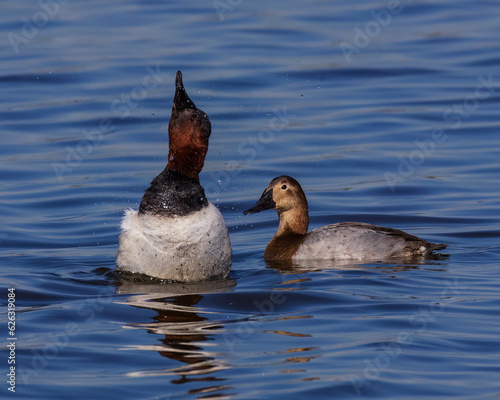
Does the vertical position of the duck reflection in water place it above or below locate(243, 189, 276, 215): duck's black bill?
below

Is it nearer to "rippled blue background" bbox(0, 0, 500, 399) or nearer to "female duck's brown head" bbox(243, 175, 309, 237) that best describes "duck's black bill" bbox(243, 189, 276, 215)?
"female duck's brown head" bbox(243, 175, 309, 237)

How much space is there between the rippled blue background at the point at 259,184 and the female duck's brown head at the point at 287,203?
0.46 meters

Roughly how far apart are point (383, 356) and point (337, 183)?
7353mm

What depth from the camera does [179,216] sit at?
29.1ft

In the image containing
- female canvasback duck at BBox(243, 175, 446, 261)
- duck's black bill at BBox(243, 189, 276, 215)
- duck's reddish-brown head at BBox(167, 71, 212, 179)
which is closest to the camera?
duck's reddish-brown head at BBox(167, 71, 212, 179)

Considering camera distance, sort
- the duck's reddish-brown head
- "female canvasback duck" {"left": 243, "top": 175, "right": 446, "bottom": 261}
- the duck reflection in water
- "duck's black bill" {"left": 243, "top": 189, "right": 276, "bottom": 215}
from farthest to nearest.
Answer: "duck's black bill" {"left": 243, "top": 189, "right": 276, "bottom": 215}
"female canvasback duck" {"left": 243, "top": 175, "right": 446, "bottom": 261}
the duck's reddish-brown head
the duck reflection in water

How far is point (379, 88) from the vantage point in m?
19.4

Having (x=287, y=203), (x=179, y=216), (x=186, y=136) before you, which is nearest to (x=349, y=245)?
(x=287, y=203)

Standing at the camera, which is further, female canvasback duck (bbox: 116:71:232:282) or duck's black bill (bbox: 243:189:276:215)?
duck's black bill (bbox: 243:189:276:215)

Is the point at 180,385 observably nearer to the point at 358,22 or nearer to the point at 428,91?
the point at 428,91

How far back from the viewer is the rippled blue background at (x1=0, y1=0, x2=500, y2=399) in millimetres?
7180

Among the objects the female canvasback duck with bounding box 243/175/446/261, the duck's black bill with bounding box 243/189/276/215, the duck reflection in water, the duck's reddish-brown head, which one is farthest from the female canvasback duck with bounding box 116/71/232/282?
the duck's black bill with bounding box 243/189/276/215

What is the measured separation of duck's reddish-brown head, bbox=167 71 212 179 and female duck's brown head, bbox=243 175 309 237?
313 cm

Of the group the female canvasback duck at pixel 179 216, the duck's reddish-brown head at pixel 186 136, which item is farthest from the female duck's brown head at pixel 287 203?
the duck's reddish-brown head at pixel 186 136
